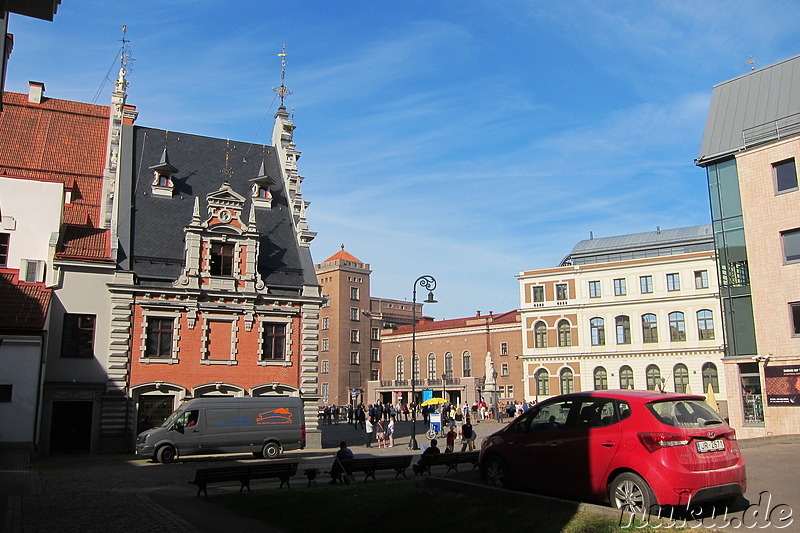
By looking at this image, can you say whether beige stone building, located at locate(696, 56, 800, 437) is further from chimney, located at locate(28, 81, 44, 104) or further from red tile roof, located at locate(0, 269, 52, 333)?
chimney, located at locate(28, 81, 44, 104)

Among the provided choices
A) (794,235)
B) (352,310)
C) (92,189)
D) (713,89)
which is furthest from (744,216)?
(352,310)

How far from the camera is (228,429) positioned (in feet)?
88.4

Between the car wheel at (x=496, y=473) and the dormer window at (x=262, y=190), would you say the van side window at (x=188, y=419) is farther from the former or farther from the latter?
the car wheel at (x=496, y=473)

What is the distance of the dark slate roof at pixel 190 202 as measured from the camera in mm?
33281

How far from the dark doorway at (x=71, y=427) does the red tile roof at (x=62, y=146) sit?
360 inches

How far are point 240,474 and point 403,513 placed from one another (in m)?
7.06

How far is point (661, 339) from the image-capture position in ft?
201

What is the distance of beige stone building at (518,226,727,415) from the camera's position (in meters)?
59.6

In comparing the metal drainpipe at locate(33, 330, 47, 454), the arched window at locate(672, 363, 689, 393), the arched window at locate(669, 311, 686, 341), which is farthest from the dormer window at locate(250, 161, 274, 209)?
the arched window at locate(672, 363, 689, 393)

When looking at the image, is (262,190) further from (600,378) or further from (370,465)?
(600,378)

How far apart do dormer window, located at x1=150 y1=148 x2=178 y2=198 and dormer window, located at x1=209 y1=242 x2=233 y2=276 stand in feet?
14.3

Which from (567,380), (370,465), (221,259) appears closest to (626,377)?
(567,380)

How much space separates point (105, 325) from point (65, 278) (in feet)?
8.79

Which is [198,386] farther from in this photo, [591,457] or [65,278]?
[591,457]
